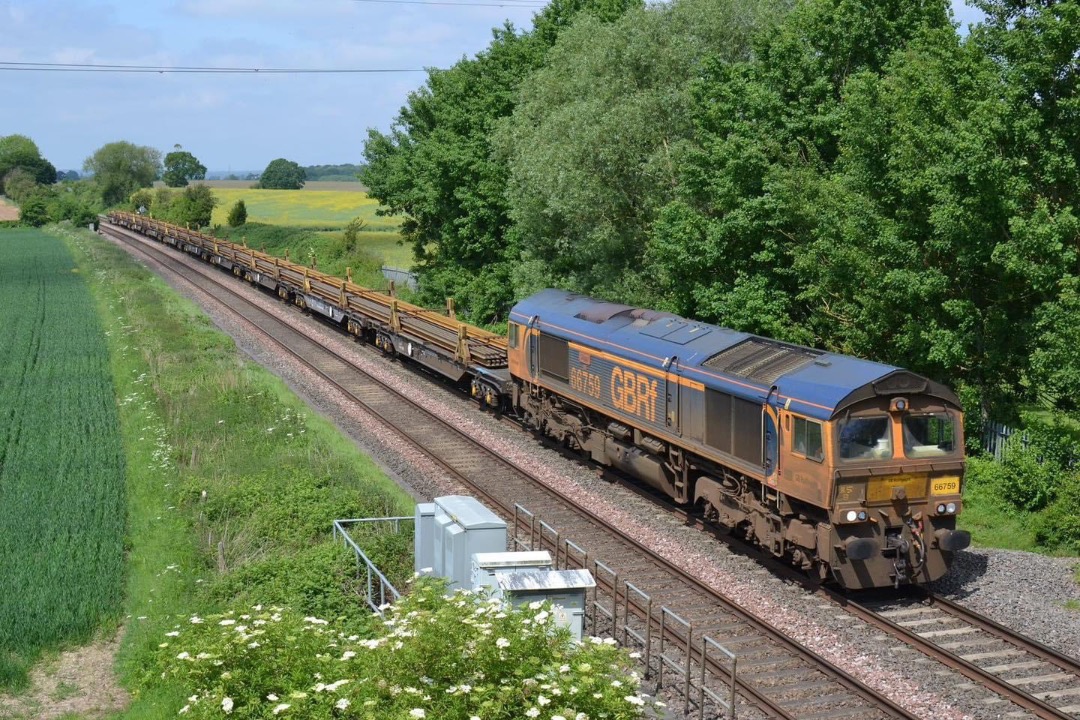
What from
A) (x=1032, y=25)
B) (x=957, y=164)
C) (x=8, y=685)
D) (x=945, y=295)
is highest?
(x=1032, y=25)

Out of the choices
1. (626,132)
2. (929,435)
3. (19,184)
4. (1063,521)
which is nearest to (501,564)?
(929,435)

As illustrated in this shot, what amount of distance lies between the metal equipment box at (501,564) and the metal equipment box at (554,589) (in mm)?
557

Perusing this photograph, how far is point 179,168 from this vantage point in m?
187

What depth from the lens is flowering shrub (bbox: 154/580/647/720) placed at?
31.8 ft

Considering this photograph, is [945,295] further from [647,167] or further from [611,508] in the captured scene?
[647,167]

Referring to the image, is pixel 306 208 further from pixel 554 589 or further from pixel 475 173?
pixel 554 589

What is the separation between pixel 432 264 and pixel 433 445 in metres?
31.6

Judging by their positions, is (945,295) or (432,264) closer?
(945,295)

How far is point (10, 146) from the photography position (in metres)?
187

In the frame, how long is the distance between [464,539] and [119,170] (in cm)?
14877

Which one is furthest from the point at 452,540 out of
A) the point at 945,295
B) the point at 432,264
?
the point at 432,264

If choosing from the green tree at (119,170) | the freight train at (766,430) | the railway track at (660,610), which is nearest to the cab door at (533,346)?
the freight train at (766,430)

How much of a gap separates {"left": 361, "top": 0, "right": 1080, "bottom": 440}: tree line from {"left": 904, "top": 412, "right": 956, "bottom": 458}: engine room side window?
11.7 ft

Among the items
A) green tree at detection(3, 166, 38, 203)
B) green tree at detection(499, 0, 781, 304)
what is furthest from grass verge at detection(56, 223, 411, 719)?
green tree at detection(3, 166, 38, 203)
